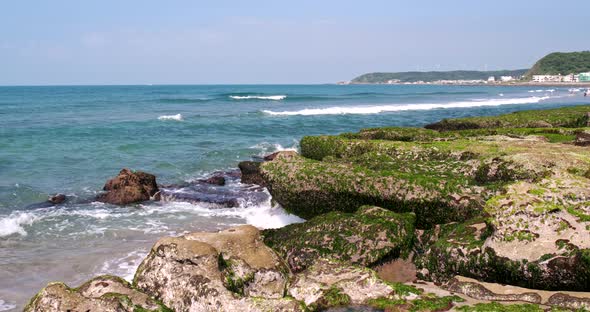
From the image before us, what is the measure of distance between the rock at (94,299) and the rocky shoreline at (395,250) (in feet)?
0.06

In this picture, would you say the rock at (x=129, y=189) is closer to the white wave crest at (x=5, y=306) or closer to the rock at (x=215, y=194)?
the rock at (x=215, y=194)

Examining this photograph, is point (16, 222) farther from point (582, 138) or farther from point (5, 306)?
point (582, 138)

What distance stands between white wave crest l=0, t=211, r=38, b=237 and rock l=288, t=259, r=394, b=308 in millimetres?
10292

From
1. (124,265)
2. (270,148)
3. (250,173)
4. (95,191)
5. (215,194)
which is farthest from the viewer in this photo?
(270,148)

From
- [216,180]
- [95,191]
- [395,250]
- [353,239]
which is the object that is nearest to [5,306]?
[353,239]

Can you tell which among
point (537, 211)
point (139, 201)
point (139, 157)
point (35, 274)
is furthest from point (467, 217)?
point (139, 157)

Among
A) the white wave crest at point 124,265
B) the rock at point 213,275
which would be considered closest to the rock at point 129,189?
the white wave crest at point 124,265

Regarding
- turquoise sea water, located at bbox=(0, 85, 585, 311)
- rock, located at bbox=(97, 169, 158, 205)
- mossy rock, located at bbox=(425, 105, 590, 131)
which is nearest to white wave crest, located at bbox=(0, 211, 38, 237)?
turquoise sea water, located at bbox=(0, 85, 585, 311)

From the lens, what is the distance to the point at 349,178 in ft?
38.4

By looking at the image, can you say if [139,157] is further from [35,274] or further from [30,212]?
[35,274]

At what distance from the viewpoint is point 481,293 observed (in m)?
7.50

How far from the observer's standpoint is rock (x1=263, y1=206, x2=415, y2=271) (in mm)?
9172

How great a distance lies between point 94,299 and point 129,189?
11.3 metres

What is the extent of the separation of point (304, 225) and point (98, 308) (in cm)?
472
